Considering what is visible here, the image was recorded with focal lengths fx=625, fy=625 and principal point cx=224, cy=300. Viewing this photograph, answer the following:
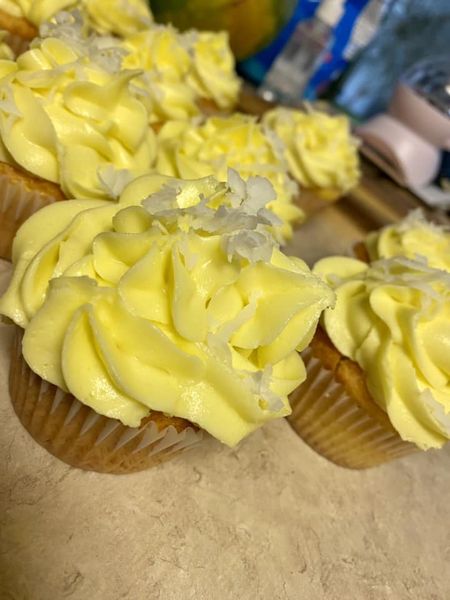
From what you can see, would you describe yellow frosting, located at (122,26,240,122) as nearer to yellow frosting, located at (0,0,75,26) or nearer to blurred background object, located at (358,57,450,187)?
yellow frosting, located at (0,0,75,26)

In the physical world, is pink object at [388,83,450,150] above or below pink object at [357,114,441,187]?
above

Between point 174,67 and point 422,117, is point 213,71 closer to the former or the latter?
point 174,67

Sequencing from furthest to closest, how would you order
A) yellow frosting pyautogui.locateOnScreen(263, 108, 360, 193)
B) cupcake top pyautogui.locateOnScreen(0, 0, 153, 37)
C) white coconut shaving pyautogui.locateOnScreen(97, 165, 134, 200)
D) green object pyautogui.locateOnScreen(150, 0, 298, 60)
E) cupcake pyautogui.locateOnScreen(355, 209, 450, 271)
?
green object pyautogui.locateOnScreen(150, 0, 298, 60) → yellow frosting pyautogui.locateOnScreen(263, 108, 360, 193) → cupcake top pyautogui.locateOnScreen(0, 0, 153, 37) → cupcake pyautogui.locateOnScreen(355, 209, 450, 271) → white coconut shaving pyautogui.locateOnScreen(97, 165, 134, 200)

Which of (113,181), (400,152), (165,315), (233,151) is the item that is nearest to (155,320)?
(165,315)

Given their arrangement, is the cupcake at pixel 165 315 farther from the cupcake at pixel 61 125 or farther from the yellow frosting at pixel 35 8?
the yellow frosting at pixel 35 8

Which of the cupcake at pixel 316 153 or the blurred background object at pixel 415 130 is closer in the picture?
the cupcake at pixel 316 153

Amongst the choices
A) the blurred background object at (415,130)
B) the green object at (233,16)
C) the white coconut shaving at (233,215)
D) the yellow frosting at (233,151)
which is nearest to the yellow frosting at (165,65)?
the yellow frosting at (233,151)

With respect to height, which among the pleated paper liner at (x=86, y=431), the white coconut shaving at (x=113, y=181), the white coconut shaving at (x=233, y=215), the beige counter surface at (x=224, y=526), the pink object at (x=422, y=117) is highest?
the white coconut shaving at (x=233, y=215)

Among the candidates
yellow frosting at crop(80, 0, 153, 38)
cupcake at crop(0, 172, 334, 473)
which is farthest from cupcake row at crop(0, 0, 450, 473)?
yellow frosting at crop(80, 0, 153, 38)
